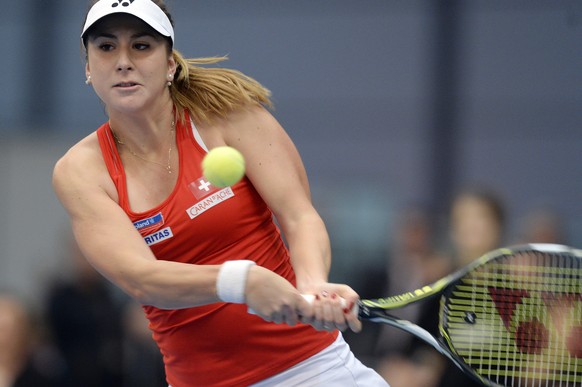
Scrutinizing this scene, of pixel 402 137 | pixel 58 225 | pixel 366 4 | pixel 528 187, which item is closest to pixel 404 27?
pixel 366 4

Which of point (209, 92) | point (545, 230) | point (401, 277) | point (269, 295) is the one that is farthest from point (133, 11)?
point (545, 230)

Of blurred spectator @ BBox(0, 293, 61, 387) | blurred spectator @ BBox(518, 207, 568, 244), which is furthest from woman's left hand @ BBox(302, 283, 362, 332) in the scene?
blurred spectator @ BBox(0, 293, 61, 387)

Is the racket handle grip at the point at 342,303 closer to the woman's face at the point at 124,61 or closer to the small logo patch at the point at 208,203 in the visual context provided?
the small logo patch at the point at 208,203

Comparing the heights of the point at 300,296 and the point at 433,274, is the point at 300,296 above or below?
above

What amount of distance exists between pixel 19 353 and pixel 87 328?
55 cm

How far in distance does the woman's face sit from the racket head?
1276 mm

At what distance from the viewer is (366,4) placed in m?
8.67

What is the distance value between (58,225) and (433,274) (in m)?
3.74

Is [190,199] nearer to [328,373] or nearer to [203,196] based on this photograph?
[203,196]

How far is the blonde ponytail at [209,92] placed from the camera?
3.62 meters

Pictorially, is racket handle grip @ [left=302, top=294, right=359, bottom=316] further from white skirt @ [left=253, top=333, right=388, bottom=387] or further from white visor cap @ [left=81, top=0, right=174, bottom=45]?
white visor cap @ [left=81, top=0, right=174, bottom=45]

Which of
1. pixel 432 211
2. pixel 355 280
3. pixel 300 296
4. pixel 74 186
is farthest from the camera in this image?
pixel 432 211

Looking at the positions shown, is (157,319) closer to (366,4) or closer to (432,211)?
(432,211)

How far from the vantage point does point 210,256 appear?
3605mm
